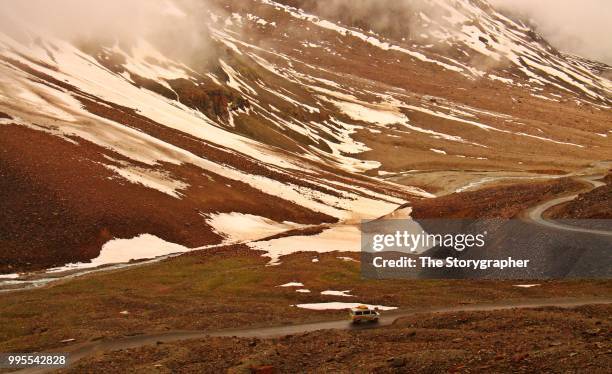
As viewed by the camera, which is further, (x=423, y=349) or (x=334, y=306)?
(x=334, y=306)

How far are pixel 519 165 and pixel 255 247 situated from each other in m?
118

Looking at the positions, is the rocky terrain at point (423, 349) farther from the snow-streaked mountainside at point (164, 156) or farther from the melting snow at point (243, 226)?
the melting snow at point (243, 226)

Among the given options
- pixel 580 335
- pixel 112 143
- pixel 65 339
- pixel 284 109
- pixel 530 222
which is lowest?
pixel 65 339

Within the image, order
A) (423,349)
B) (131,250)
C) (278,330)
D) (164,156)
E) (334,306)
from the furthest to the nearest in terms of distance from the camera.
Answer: (164,156), (131,250), (334,306), (278,330), (423,349)

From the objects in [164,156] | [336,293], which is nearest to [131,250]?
[336,293]

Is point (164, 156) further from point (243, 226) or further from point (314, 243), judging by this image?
point (314, 243)

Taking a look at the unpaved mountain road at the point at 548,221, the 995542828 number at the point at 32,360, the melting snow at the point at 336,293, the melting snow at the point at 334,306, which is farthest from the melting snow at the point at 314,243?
the 995542828 number at the point at 32,360

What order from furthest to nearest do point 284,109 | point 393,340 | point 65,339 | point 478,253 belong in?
point 284,109
point 478,253
point 65,339
point 393,340

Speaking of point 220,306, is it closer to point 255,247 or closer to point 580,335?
point 580,335

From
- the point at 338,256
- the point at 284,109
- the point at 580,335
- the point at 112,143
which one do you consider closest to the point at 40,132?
the point at 112,143

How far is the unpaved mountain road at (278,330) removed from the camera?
2886 cm

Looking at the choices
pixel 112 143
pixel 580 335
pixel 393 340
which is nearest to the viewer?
pixel 580 335

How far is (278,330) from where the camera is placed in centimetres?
3136

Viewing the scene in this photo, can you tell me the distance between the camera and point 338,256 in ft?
185
